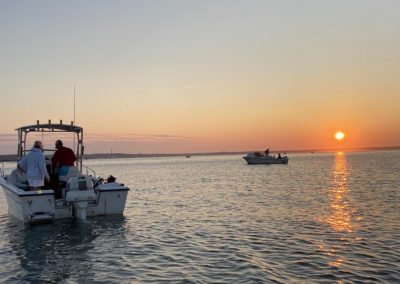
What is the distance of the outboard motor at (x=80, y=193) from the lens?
1427 cm

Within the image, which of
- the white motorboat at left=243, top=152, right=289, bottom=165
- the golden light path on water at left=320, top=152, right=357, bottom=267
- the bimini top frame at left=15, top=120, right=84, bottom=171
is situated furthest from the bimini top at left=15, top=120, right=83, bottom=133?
the white motorboat at left=243, top=152, right=289, bottom=165

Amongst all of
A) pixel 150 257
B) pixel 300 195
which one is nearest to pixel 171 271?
pixel 150 257

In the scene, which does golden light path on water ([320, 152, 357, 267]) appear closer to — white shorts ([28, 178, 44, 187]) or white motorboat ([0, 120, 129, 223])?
white motorboat ([0, 120, 129, 223])

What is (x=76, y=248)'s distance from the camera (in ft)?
37.7

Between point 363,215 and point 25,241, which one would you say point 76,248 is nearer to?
point 25,241

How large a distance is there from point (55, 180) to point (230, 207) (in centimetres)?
880

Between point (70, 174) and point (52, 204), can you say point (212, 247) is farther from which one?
point (70, 174)

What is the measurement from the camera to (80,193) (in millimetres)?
14328

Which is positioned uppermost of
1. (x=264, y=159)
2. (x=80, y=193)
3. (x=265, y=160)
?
(x=80, y=193)

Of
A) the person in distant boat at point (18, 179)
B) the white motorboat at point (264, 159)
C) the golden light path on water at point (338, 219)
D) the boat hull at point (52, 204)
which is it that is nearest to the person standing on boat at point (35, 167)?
the boat hull at point (52, 204)

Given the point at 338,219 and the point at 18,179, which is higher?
the point at 18,179

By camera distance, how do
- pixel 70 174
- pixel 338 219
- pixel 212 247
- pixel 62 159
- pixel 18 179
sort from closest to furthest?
pixel 212 247
pixel 70 174
pixel 62 159
pixel 338 219
pixel 18 179

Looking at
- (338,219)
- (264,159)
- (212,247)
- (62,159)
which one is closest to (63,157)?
(62,159)

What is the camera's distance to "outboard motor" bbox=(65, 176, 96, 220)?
1427 cm
